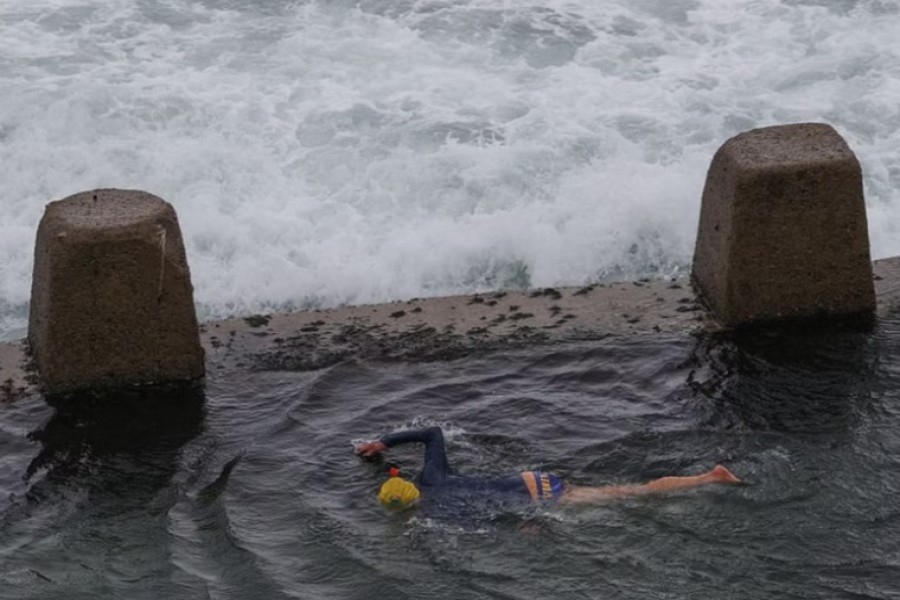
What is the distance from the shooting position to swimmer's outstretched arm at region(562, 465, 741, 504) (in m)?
8.62

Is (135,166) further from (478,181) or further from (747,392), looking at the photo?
(747,392)

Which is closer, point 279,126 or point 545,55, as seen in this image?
point 279,126

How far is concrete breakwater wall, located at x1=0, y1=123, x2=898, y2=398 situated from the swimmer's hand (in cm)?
112

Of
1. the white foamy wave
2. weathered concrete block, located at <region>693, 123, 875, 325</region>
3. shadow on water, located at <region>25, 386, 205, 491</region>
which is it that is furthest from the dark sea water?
the white foamy wave

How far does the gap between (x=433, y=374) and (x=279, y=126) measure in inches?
212

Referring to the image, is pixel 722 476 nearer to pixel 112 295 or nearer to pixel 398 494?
pixel 398 494

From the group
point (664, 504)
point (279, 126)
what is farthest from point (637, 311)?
point (279, 126)

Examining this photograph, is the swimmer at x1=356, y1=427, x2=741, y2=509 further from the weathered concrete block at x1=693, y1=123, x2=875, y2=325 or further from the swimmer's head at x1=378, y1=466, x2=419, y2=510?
the weathered concrete block at x1=693, y1=123, x2=875, y2=325

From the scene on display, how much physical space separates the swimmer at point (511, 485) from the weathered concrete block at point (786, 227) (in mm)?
1723

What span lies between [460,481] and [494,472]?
27 cm

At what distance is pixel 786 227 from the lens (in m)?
9.80

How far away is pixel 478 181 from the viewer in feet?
44.7

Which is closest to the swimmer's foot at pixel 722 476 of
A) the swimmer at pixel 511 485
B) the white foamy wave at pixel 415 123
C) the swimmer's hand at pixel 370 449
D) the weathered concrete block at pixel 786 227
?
the swimmer at pixel 511 485

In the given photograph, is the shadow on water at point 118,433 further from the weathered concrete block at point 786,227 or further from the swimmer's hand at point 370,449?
the weathered concrete block at point 786,227
